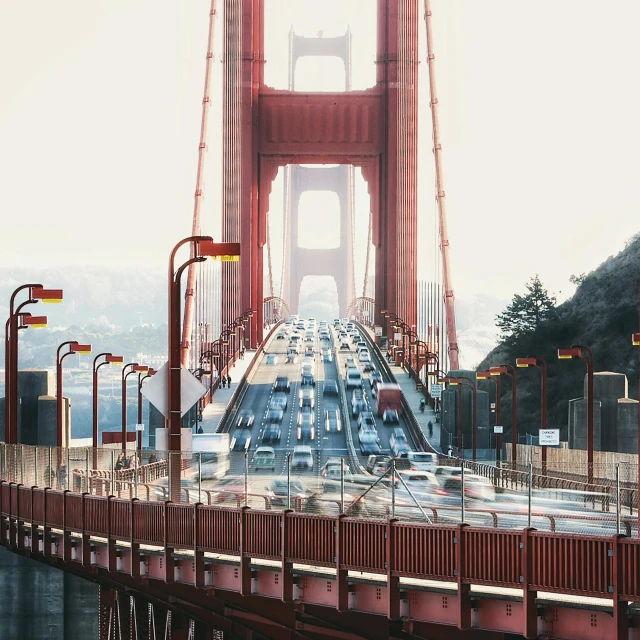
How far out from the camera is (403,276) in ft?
344

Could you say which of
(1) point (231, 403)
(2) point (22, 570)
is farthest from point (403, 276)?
(2) point (22, 570)

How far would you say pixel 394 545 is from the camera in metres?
20.0

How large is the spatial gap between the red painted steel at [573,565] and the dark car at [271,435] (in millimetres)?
56624

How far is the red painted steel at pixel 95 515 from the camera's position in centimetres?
2616

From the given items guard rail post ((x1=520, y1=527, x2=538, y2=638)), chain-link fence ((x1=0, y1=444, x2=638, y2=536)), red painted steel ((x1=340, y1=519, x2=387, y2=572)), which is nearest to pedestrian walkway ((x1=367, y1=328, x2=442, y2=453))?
chain-link fence ((x1=0, y1=444, x2=638, y2=536))

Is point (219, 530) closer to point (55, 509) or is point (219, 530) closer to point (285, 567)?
point (285, 567)

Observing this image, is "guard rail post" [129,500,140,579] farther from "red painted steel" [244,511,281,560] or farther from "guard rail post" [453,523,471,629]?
"guard rail post" [453,523,471,629]

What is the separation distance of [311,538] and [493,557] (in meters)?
3.34

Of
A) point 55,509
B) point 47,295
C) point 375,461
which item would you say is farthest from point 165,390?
point 47,295

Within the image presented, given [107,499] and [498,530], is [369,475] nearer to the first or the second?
[498,530]

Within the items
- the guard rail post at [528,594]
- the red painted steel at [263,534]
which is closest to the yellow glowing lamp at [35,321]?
the red painted steel at [263,534]

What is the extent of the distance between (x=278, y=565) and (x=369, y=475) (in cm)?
195

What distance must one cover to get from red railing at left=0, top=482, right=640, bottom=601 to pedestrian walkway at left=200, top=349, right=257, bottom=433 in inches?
1858

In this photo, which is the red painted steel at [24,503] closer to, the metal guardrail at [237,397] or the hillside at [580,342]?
the metal guardrail at [237,397]
